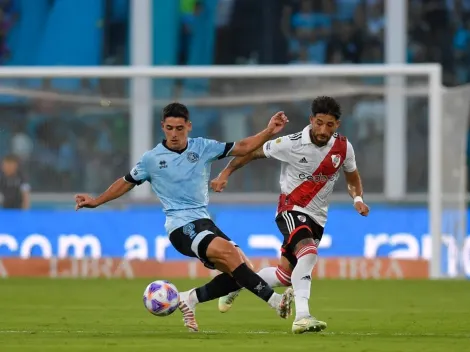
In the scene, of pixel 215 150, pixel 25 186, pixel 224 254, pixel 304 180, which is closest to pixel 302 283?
pixel 224 254

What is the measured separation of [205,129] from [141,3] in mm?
6284

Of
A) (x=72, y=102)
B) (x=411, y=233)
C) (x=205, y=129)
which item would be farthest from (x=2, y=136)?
(x=411, y=233)

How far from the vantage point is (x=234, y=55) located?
25938mm

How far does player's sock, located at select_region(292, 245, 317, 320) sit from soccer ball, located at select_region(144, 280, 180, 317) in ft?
2.88

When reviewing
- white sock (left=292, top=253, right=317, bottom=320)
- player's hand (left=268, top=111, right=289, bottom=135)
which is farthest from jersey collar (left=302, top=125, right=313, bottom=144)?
white sock (left=292, top=253, right=317, bottom=320)

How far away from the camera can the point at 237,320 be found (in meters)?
12.3

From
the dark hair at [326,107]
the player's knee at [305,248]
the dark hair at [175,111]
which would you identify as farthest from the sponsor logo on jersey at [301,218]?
the dark hair at [175,111]

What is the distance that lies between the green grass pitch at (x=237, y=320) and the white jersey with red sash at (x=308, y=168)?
96 cm

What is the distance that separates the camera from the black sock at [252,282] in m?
10.6

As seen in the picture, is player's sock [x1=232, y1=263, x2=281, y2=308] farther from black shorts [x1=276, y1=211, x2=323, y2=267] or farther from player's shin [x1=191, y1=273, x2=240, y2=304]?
black shorts [x1=276, y1=211, x2=323, y2=267]

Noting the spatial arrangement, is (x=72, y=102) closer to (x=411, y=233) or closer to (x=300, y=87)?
(x=300, y=87)

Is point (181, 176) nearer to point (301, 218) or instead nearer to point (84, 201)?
point (84, 201)

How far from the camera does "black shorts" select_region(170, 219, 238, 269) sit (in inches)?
424

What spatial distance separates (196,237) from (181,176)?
0.56 m
